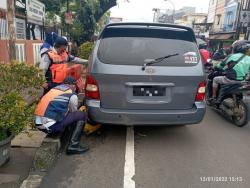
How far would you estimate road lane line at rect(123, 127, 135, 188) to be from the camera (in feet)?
10.9

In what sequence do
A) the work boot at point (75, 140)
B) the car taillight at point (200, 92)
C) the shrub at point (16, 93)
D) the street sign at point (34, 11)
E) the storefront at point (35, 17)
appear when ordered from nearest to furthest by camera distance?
1. the shrub at point (16, 93)
2. the work boot at point (75, 140)
3. the car taillight at point (200, 92)
4. the street sign at point (34, 11)
5. the storefront at point (35, 17)

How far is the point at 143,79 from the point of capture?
4.06 metres

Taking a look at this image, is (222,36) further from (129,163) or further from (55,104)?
(55,104)

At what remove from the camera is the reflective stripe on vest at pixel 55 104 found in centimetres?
374

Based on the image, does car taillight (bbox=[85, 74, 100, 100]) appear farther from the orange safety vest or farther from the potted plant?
the orange safety vest

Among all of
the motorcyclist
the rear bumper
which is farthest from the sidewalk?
the motorcyclist

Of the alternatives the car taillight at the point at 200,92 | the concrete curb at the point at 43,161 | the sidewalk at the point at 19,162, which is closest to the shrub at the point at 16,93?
the sidewalk at the point at 19,162

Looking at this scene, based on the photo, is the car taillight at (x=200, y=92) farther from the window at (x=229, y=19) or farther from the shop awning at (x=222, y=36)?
the window at (x=229, y=19)

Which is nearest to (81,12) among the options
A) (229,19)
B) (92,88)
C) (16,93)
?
(92,88)

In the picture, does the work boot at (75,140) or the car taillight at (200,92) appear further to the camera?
the car taillight at (200,92)

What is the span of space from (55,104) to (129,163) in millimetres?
1232

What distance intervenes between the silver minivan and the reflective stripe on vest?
18.3 inches

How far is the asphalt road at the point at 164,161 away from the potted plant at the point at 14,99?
0.66 metres

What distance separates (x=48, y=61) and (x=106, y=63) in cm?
125
